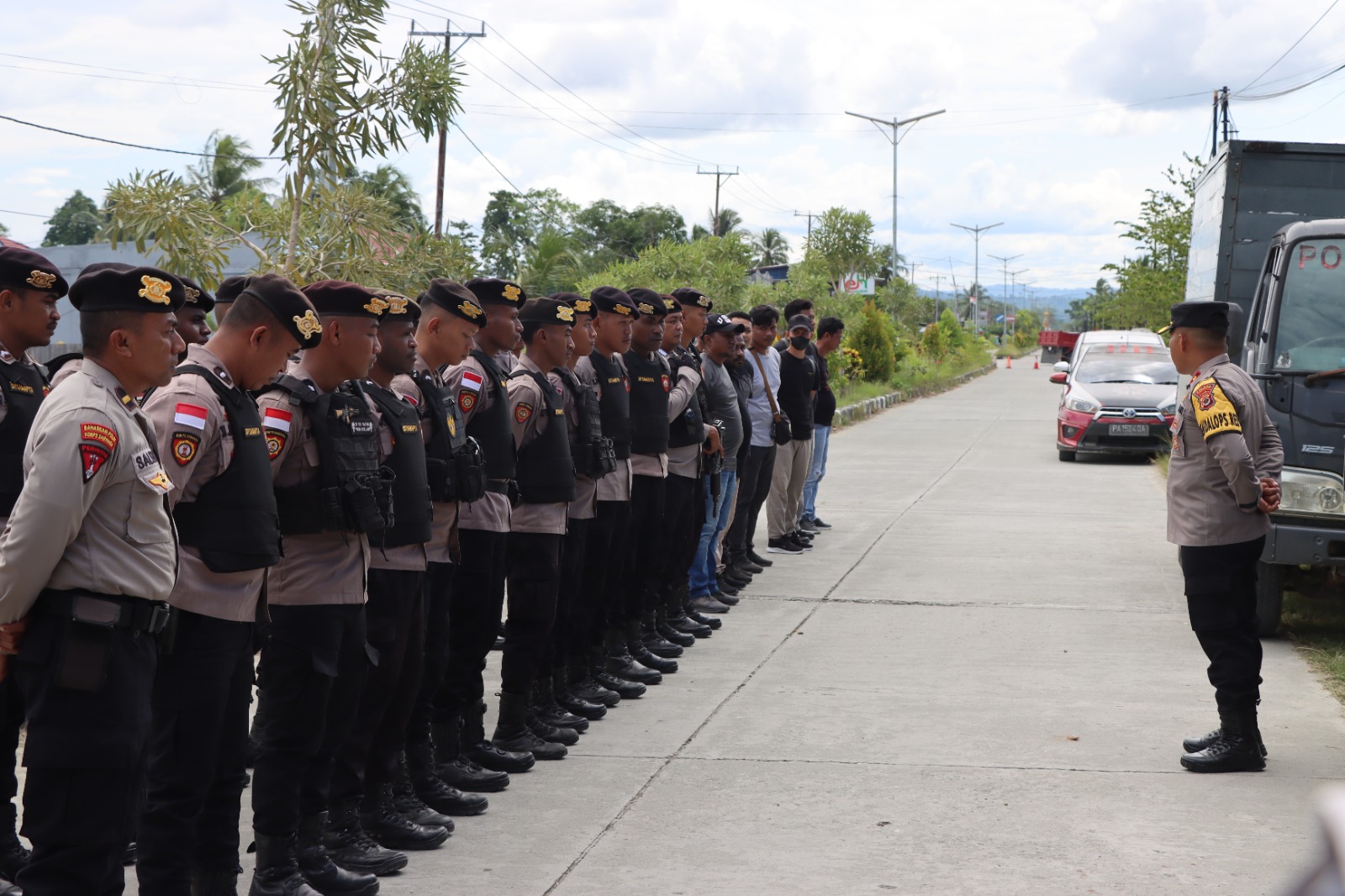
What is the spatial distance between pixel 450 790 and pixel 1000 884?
2133mm

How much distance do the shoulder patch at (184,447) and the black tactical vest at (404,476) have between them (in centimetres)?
95

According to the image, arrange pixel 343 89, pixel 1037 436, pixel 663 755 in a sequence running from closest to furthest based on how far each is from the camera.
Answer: pixel 663 755 → pixel 343 89 → pixel 1037 436

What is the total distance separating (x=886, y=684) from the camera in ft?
24.8

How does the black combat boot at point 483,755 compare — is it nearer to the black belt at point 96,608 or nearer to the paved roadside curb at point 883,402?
the black belt at point 96,608

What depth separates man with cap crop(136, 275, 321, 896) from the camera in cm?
378

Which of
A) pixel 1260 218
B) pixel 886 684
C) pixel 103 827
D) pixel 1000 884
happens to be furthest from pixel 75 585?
pixel 1260 218

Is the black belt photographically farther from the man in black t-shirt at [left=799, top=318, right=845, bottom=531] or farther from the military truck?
the man in black t-shirt at [left=799, top=318, right=845, bottom=531]

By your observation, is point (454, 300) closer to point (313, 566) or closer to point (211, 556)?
point (313, 566)

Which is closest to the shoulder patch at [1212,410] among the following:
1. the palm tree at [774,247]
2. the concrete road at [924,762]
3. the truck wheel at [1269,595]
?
the concrete road at [924,762]

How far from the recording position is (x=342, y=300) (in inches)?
177

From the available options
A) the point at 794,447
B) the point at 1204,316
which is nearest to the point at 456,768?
the point at 1204,316

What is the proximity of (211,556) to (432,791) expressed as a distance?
6.29 ft

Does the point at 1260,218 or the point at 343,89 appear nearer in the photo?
the point at 343,89

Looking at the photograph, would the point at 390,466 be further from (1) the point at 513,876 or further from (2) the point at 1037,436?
(2) the point at 1037,436
